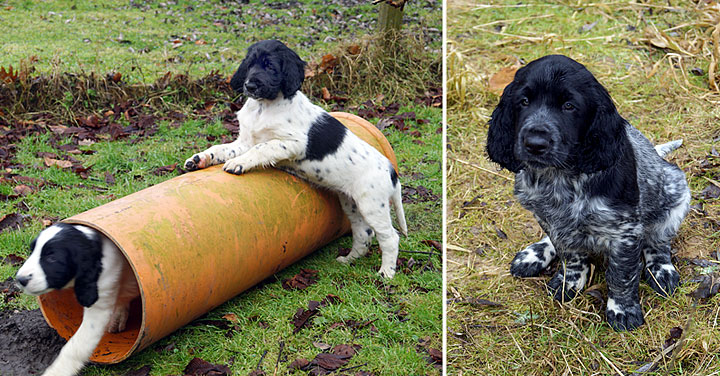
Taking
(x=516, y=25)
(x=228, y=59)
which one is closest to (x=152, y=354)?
(x=516, y=25)

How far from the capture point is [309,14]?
1249 cm

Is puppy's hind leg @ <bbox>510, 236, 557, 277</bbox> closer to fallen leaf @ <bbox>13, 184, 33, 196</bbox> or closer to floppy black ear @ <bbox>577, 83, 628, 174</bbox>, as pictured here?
floppy black ear @ <bbox>577, 83, 628, 174</bbox>

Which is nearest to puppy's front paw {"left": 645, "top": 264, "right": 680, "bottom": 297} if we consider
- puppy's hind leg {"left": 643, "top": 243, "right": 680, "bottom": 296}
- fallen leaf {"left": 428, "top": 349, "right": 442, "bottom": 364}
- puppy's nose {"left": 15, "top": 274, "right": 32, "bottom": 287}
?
puppy's hind leg {"left": 643, "top": 243, "right": 680, "bottom": 296}

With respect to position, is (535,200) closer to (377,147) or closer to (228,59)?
(377,147)

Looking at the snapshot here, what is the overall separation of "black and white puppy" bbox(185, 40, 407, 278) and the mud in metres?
1.25

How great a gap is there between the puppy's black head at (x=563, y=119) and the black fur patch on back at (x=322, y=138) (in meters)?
1.36

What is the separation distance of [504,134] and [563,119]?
438mm

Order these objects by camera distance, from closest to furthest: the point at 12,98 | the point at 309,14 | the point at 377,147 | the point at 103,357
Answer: the point at 103,357 → the point at 377,147 → the point at 12,98 → the point at 309,14

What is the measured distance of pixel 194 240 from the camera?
3.58 m

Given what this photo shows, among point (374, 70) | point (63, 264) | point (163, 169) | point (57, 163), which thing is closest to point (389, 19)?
point (374, 70)

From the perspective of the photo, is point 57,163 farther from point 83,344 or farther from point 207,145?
point 83,344

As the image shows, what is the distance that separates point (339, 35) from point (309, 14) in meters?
1.47

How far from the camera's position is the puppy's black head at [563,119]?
3154mm

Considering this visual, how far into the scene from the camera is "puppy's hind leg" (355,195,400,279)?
4.35m
